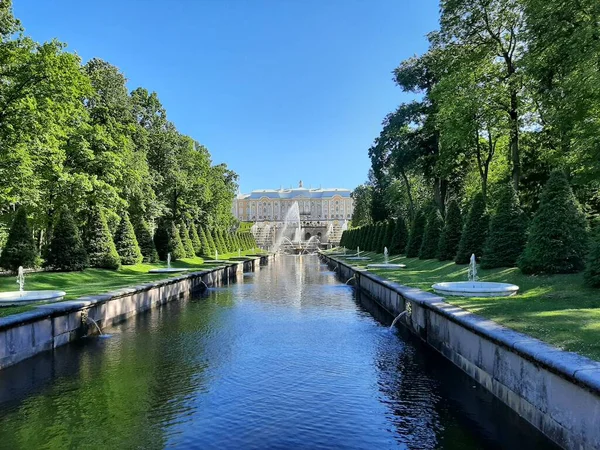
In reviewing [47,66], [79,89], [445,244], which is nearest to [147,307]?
[47,66]

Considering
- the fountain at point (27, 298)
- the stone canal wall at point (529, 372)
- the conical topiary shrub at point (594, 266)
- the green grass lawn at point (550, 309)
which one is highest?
the conical topiary shrub at point (594, 266)

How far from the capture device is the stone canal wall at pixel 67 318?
7746 mm

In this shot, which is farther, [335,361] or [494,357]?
[335,361]

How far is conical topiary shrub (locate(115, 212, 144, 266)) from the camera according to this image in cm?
2331

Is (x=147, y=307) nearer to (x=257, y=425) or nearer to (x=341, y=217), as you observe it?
(x=257, y=425)

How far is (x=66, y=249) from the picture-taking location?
18.7 meters

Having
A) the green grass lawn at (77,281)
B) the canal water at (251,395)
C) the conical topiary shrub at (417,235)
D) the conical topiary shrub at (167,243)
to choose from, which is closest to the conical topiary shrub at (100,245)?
the green grass lawn at (77,281)

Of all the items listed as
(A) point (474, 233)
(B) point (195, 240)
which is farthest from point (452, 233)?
(B) point (195, 240)

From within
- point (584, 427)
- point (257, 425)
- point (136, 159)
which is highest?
point (136, 159)

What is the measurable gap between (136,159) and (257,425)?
24953mm

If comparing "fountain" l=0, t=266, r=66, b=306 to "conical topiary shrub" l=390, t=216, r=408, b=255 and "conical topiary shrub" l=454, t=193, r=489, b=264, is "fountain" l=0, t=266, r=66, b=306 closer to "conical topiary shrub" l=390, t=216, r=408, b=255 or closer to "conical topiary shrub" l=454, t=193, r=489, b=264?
"conical topiary shrub" l=454, t=193, r=489, b=264

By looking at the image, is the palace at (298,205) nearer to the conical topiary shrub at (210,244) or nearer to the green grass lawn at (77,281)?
the conical topiary shrub at (210,244)

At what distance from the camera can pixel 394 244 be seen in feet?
102

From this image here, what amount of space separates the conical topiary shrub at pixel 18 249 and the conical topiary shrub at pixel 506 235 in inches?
632
